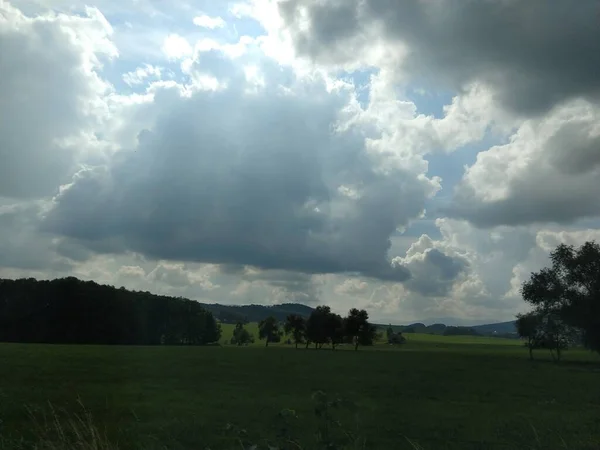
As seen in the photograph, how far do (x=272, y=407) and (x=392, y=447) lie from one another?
819cm

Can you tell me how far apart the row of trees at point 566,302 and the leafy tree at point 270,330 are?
67897mm

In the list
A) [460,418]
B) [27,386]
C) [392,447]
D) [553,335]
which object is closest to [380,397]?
[460,418]

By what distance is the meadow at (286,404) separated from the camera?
12.9 metres

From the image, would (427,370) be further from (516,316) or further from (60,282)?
(60,282)

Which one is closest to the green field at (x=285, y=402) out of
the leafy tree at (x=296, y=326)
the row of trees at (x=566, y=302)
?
the row of trees at (x=566, y=302)

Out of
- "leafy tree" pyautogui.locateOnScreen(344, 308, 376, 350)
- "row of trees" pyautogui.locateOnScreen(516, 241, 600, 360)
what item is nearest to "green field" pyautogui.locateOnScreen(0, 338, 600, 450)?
"row of trees" pyautogui.locateOnScreen(516, 241, 600, 360)

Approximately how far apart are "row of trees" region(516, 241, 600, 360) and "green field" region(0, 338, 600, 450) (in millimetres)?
25807

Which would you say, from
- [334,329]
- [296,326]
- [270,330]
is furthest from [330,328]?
[270,330]

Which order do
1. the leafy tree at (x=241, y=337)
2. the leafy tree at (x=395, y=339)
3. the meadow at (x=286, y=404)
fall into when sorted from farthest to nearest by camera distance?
1. the leafy tree at (x=395, y=339)
2. the leafy tree at (x=241, y=337)
3. the meadow at (x=286, y=404)

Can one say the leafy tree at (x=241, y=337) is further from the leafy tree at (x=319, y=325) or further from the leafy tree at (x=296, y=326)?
the leafy tree at (x=319, y=325)

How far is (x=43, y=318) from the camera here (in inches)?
3337

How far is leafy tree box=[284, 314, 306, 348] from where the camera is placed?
4604 inches

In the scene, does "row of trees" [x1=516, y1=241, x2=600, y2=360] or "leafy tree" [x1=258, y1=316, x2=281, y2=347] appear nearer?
"row of trees" [x1=516, y1=241, x2=600, y2=360]

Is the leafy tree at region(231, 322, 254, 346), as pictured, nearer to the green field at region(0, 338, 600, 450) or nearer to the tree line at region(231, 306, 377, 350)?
the tree line at region(231, 306, 377, 350)
